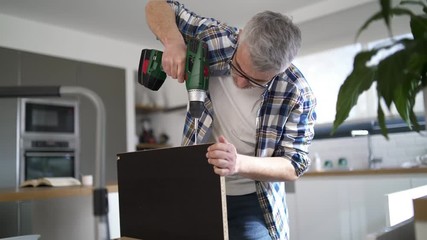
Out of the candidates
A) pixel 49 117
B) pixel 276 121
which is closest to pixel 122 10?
pixel 49 117

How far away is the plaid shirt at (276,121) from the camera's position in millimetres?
1116

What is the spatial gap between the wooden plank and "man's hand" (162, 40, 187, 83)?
25 cm

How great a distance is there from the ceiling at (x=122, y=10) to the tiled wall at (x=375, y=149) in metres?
1.16

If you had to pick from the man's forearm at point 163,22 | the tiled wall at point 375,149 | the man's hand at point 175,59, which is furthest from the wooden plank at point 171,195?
the tiled wall at point 375,149

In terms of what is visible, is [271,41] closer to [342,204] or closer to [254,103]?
[254,103]

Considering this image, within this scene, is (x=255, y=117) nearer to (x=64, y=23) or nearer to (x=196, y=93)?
(x=196, y=93)

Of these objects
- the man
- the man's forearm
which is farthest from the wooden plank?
the man's forearm

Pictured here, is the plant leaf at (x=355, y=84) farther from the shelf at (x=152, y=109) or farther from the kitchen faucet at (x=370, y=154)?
the shelf at (x=152, y=109)

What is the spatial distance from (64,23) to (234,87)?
295 cm

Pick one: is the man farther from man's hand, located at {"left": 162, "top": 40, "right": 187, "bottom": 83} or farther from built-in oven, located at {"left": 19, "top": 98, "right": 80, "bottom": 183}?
built-in oven, located at {"left": 19, "top": 98, "right": 80, "bottom": 183}

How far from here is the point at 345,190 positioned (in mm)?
2598

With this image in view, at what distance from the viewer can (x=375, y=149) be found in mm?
3041

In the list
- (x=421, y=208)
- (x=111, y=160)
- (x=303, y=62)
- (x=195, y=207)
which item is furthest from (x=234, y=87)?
(x=111, y=160)

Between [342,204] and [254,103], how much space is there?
5.77ft
